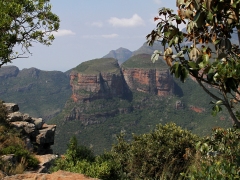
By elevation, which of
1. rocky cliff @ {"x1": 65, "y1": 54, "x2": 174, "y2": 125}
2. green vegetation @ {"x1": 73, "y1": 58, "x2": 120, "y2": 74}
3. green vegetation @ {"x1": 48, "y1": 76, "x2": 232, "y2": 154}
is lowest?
green vegetation @ {"x1": 48, "y1": 76, "x2": 232, "y2": 154}

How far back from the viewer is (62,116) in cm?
15550

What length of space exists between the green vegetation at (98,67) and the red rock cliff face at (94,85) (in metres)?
3.79

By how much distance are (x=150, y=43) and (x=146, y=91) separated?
18335cm

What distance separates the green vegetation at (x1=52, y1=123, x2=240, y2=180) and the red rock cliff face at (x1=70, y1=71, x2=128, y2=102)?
496ft

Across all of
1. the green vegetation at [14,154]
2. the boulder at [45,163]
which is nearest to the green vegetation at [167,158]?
the boulder at [45,163]

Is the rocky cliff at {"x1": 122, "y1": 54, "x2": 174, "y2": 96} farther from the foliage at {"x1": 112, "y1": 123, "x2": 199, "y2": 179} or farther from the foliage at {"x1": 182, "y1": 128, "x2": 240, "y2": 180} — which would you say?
the foliage at {"x1": 182, "y1": 128, "x2": 240, "y2": 180}

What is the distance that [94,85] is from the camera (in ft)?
564

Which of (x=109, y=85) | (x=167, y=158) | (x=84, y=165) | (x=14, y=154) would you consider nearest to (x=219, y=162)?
(x=84, y=165)

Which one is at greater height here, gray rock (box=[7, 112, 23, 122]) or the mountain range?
gray rock (box=[7, 112, 23, 122])

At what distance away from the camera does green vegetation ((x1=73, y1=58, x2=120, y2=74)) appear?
17782cm

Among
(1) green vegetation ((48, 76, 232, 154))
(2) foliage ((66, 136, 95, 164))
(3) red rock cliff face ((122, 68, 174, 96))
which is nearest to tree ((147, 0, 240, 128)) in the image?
(2) foliage ((66, 136, 95, 164))

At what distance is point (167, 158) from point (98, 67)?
171063mm

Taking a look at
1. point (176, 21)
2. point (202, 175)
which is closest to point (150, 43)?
point (176, 21)

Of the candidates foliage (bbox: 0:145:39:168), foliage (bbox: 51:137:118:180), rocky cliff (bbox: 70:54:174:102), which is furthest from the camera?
rocky cliff (bbox: 70:54:174:102)
